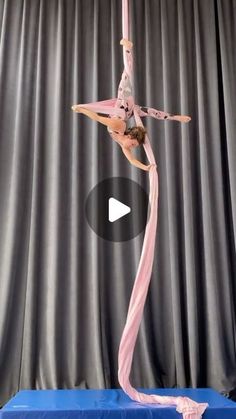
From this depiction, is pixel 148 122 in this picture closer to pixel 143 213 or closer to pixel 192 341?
pixel 143 213

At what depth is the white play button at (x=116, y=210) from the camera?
89.6 inches

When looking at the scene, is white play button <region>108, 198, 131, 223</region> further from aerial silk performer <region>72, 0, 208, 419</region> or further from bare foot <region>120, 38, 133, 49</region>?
bare foot <region>120, 38, 133, 49</region>

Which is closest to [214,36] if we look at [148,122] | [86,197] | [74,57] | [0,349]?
[148,122]

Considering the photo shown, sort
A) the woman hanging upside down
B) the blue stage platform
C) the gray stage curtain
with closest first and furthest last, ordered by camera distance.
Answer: the blue stage platform → the woman hanging upside down → the gray stage curtain

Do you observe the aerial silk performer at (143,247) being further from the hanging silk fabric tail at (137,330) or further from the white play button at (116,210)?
the white play button at (116,210)

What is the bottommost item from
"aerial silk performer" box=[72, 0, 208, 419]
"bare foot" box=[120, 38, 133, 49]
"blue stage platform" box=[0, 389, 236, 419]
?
"blue stage platform" box=[0, 389, 236, 419]

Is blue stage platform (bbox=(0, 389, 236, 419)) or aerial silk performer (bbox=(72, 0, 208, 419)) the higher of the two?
aerial silk performer (bbox=(72, 0, 208, 419))

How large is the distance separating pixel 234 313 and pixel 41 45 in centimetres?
215

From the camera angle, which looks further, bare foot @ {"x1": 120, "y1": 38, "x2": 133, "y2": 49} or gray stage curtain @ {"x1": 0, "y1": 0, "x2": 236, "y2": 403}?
gray stage curtain @ {"x1": 0, "y1": 0, "x2": 236, "y2": 403}

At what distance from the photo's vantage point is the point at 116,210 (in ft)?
7.50
